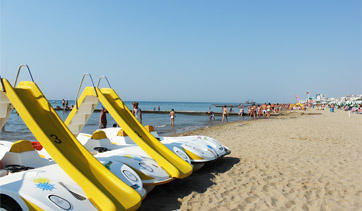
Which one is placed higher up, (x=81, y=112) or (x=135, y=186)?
(x=81, y=112)

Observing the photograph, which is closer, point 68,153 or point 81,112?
point 68,153

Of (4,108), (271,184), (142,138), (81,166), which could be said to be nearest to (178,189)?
(142,138)

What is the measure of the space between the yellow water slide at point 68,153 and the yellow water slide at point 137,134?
3.94 feet

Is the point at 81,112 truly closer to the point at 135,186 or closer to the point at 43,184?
the point at 135,186

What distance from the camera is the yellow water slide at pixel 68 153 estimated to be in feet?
11.2

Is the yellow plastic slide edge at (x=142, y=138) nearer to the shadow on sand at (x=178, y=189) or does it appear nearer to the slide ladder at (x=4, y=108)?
the shadow on sand at (x=178, y=189)

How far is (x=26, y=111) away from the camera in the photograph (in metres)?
3.64

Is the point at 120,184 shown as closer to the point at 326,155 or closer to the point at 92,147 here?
the point at 92,147

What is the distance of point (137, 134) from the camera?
529 cm

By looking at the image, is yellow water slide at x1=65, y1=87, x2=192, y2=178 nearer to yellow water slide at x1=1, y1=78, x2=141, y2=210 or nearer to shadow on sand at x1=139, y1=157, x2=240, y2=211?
shadow on sand at x1=139, y1=157, x2=240, y2=211

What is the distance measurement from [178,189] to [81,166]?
2.14m

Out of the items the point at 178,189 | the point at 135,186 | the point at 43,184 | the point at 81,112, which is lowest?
the point at 178,189

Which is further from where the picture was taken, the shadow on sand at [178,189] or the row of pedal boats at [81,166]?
the shadow on sand at [178,189]

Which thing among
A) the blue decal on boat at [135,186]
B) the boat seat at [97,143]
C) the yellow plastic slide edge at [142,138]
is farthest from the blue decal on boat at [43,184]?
the boat seat at [97,143]
